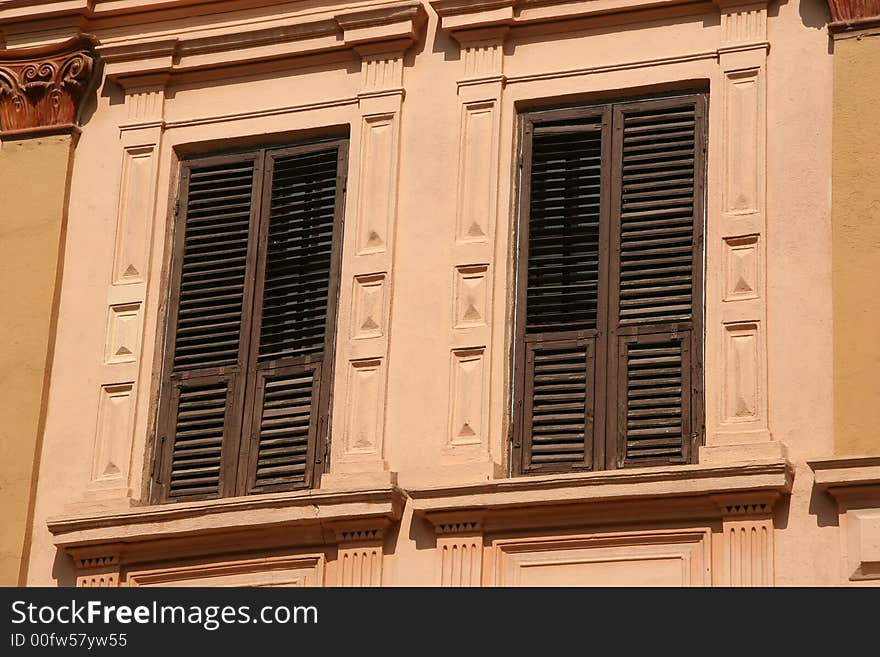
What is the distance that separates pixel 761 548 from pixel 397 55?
4682mm

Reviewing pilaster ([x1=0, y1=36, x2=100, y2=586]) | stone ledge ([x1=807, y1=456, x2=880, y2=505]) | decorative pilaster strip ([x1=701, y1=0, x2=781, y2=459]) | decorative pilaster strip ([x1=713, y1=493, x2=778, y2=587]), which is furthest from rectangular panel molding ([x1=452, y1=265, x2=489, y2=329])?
pilaster ([x1=0, y1=36, x2=100, y2=586])

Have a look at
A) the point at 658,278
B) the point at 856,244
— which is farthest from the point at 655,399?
the point at 856,244

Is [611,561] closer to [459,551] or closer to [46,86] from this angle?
[459,551]

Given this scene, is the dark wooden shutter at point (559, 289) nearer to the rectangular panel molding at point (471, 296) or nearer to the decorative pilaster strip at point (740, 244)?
the rectangular panel molding at point (471, 296)

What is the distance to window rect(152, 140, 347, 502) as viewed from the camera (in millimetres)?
17750

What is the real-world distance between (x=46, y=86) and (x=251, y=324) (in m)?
2.57

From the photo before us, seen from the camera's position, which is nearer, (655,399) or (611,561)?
(611,561)

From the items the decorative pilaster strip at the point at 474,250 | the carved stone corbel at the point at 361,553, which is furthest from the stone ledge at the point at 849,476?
the carved stone corbel at the point at 361,553

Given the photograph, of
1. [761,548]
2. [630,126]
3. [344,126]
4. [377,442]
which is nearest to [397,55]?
[344,126]

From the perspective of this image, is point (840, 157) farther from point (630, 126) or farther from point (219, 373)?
point (219, 373)

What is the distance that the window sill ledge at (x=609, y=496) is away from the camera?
16312 millimetres

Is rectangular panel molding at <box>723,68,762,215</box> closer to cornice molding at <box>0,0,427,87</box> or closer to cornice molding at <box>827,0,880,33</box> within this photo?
cornice molding at <box>827,0,880,33</box>

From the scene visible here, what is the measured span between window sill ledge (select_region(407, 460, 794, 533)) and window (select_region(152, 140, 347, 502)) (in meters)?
1.19

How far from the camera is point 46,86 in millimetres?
19125
